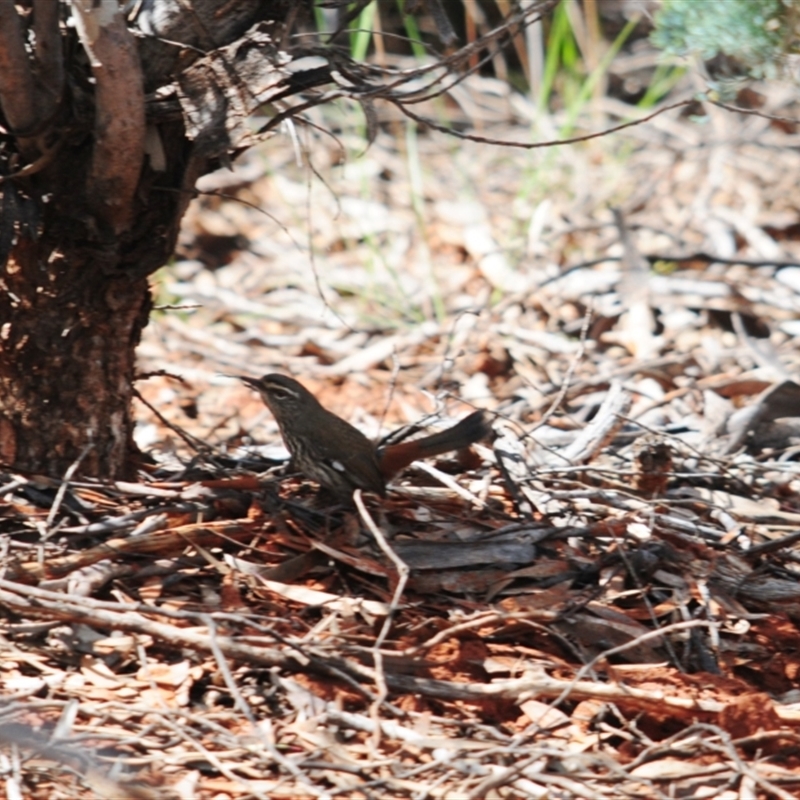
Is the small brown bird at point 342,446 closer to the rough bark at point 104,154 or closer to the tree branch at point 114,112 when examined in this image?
the rough bark at point 104,154

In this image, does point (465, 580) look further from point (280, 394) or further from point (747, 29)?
point (747, 29)

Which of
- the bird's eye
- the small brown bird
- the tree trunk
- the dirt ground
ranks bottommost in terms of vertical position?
the dirt ground

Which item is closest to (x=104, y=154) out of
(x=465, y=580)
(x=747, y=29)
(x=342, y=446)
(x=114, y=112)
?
(x=114, y=112)

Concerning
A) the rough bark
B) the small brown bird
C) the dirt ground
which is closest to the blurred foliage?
the rough bark

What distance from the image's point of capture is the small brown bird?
4.29 metres

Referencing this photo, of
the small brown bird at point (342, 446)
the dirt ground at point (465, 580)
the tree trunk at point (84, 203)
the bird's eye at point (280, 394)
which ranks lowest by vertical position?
the dirt ground at point (465, 580)

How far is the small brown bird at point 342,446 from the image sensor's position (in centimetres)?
429

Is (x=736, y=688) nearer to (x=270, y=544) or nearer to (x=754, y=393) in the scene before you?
(x=270, y=544)

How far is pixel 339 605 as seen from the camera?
366 centimetres

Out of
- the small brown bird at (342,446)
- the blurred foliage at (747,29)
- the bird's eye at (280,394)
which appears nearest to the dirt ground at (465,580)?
the small brown bird at (342,446)

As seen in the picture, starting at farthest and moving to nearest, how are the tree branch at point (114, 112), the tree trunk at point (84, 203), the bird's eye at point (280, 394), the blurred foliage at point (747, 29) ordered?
the bird's eye at point (280, 394)
the blurred foliage at point (747, 29)
the tree trunk at point (84, 203)
the tree branch at point (114, 112)

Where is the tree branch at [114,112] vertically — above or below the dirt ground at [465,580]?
above

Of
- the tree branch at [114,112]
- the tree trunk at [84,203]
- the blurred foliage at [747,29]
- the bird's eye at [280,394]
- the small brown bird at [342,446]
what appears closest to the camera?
the tree branch at [114,112]

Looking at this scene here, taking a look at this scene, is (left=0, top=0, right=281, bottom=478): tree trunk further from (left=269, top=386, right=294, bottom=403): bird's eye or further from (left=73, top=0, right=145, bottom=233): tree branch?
(left=269, top=386, right=294, bottom=403): bird's eye
